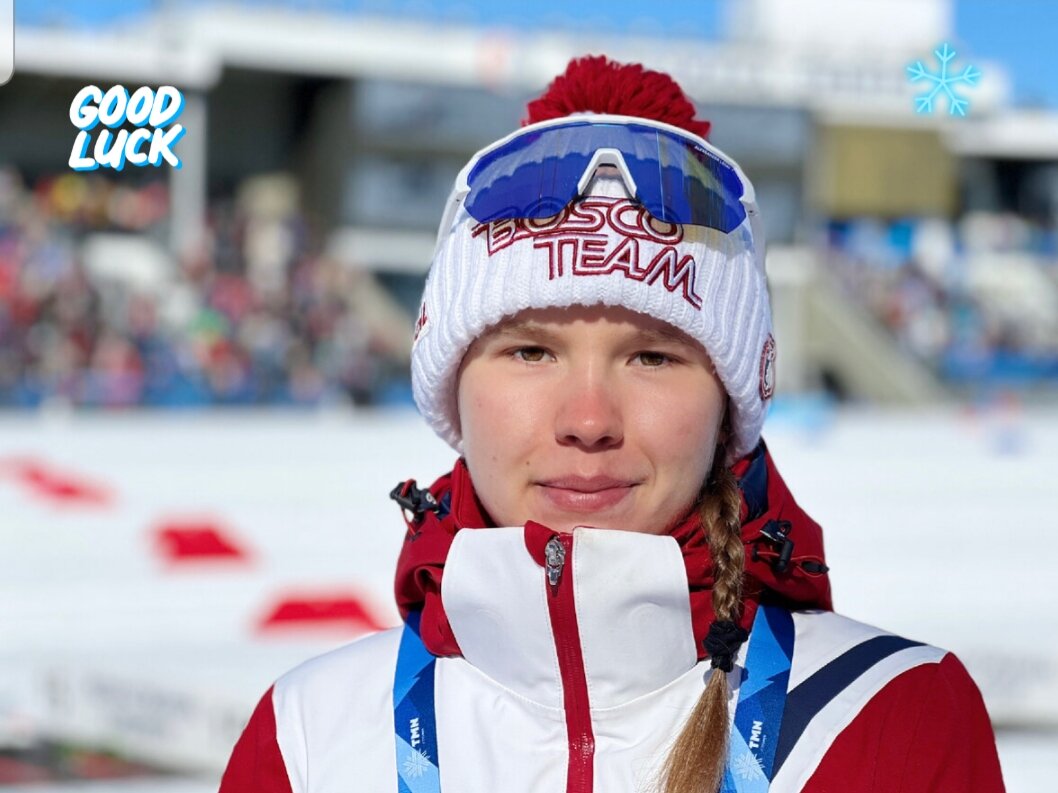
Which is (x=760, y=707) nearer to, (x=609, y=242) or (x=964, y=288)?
(x=609, y=242)

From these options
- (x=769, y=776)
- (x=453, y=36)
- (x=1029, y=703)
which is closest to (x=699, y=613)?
(x=769, y=776)

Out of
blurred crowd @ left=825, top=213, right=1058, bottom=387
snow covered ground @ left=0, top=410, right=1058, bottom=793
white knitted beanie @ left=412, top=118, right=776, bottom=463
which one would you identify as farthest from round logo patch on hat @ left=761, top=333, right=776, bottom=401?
blurred crowd @ left=825, top=213, right=1058, bottom=387

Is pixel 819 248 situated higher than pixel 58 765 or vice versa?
pixel 819 248

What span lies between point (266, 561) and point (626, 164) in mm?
4809

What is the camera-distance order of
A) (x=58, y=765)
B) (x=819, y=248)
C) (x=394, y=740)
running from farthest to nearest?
1. (x=819, y=248)
2. (x=58, y=765)
3. (x=394, y=740)

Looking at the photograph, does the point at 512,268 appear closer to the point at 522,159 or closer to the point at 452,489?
the point at 522,159

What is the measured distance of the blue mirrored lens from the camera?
1.17 m

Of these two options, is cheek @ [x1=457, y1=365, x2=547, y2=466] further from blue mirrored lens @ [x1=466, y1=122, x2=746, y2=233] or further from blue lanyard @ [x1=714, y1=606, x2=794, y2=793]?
blue lanyard @ [x1=714, y1=606, x2=794, y2=793]

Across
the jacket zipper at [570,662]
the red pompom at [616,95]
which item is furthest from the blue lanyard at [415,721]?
the red pompom at [616,95]

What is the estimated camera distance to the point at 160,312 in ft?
47.8

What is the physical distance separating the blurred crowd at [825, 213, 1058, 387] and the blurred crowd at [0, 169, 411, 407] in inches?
302

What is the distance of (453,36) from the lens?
1927cm

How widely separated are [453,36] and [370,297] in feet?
13.6

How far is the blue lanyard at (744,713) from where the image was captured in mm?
1079
